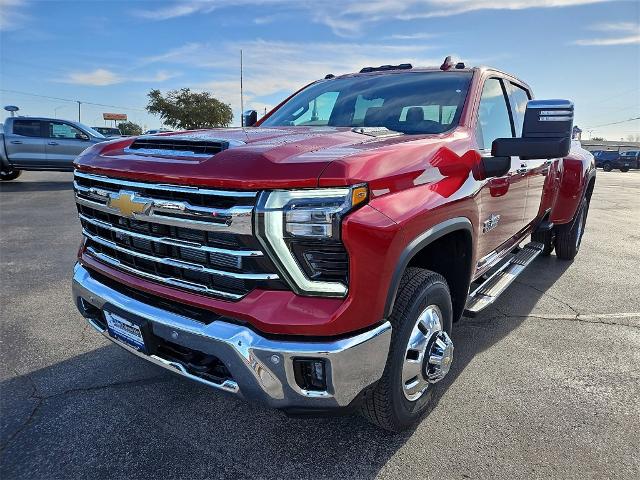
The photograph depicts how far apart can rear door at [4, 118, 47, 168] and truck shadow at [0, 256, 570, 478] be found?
492 inches

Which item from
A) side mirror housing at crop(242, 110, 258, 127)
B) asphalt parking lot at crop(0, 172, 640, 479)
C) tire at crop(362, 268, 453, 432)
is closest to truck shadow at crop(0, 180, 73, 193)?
asphalt parking lot at crop(0, 172, 640, 479)

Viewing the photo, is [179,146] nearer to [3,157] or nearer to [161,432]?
[161,432]

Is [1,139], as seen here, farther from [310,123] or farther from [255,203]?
[255,203]

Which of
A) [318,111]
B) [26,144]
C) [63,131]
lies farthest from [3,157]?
[318,111]

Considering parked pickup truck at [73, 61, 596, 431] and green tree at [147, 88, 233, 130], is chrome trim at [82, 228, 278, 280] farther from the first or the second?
green tree at [147, 88, 233, 130]

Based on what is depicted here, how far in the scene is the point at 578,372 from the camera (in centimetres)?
309

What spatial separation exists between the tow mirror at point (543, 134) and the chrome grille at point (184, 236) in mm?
1532

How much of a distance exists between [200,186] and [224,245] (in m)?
0.26

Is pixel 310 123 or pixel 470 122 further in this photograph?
pixel 310 123

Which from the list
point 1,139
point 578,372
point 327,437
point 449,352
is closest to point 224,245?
point 327,437

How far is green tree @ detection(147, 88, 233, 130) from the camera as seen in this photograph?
48.1m

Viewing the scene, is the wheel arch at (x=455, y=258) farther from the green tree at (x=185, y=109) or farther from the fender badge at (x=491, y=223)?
the green tree at (x=185, y=109)

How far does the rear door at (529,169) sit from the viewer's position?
3.79 m

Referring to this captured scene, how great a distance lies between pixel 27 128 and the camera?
13.4m
